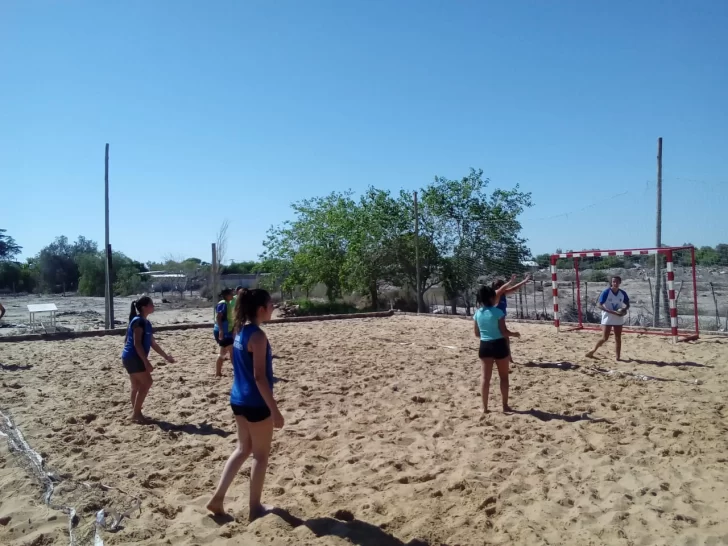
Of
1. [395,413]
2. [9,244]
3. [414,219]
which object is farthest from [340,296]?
[9,244]

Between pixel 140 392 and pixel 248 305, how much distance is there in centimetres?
342

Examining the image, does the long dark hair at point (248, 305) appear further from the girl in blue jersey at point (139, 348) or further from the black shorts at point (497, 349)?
the black shorts at point (497, 349)

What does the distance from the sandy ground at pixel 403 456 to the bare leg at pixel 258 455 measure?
126mm

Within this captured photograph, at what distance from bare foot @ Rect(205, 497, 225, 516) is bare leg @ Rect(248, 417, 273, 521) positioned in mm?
218

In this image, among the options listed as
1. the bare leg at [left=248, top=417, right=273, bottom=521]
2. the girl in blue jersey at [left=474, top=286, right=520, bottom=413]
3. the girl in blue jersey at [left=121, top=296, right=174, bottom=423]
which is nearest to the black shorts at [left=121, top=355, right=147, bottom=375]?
the girl in blue jersey at [left=121, top=296, right=174, bottom=423]

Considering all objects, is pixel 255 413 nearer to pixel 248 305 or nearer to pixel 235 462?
pixel 235 462

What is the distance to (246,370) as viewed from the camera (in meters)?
3.59

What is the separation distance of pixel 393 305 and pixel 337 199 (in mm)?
6953

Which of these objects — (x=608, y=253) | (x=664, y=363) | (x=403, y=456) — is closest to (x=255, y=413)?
(x=403, y=456)

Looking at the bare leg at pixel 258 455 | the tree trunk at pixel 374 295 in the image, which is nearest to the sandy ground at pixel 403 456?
the bare leg at pixel 258 455

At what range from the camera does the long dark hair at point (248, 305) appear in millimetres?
3611

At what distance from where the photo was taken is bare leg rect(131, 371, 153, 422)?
248 inches

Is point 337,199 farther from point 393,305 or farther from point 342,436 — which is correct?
point 342,436

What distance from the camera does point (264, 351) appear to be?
3.51 metres
